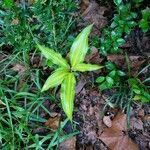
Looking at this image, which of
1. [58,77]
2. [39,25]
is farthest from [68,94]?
[39,25]

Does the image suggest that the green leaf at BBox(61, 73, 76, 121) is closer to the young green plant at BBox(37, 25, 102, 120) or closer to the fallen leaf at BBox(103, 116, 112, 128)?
the young green plant at BBox(37, 25, 102, 120)

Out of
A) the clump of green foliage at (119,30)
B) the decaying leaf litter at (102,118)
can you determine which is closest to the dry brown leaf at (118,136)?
the decaying leaf litter at (102,118)

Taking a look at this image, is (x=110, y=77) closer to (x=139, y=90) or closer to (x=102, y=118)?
(x=139, y=90)

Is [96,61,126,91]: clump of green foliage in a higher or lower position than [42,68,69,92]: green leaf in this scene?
lower

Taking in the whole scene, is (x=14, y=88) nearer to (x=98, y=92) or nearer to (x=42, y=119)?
(x=42, y=119)

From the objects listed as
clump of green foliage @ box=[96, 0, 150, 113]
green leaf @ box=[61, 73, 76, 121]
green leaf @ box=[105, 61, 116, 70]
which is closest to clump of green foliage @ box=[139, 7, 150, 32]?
clump of green foliage @ box=[96, 0, 150, 113]

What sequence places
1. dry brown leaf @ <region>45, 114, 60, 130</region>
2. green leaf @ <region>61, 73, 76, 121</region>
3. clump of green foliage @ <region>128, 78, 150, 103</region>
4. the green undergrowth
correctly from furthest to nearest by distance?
dry brown leaf @ <region>45, 114, 60, 130</region> < the green undergrowth < clump of green foliage @ <region>128, 78, 150, 103</region> < green leaf @ <region>61, 73, 76, 121</region>

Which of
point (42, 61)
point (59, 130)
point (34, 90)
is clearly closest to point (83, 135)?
point (59, 130)
